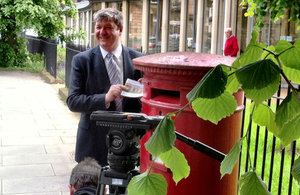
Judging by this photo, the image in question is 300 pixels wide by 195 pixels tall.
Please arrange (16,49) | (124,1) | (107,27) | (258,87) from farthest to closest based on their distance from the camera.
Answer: (124,1) → (16,49) → (107,27) → (258,87)

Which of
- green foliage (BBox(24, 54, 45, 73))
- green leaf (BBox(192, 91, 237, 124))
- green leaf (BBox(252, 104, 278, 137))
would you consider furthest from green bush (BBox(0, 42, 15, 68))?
green leaf (BBox(192, 91, 237, 124))

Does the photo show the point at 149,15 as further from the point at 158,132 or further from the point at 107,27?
the point at 158,132

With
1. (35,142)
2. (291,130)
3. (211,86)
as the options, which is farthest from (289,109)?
(35,142)

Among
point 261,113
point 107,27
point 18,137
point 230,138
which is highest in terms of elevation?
point 107,27

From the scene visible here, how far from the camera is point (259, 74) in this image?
69cm

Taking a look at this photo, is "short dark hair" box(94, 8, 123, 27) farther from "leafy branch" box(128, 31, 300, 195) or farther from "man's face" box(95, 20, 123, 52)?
"leafy branch" box(128, 31, 300, 195)

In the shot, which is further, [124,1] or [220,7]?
[124,1]

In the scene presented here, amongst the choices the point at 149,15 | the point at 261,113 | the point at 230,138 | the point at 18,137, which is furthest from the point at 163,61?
the point at 149,15

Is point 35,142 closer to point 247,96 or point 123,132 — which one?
point 123,132

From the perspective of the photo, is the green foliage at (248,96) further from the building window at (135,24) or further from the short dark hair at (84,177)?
the building window at (135,24)

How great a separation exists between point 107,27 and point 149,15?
22.4 metres

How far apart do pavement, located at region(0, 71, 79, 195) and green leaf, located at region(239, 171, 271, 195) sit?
4.05m

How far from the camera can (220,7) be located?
1998 centimetres

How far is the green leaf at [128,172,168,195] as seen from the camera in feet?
2.69
